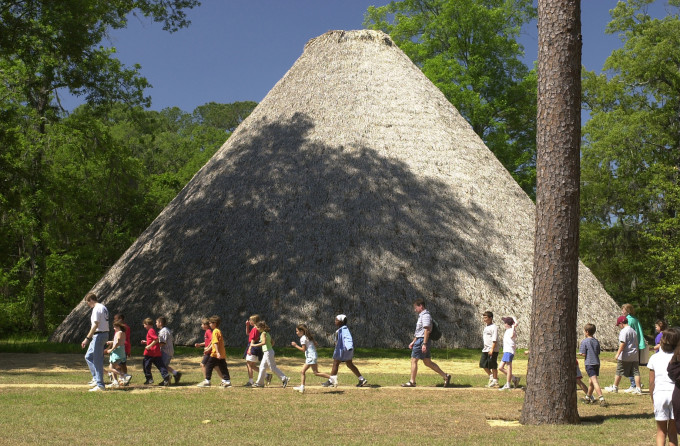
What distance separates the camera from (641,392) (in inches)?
502

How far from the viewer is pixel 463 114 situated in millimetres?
37906

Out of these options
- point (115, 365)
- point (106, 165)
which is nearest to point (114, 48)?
point (106, 165)

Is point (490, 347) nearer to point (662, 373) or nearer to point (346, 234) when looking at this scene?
point (662, 373)

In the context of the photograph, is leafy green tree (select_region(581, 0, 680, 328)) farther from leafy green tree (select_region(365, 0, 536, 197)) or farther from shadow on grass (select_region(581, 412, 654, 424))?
shadow on grass (select_region(581, 412, 654, 424))

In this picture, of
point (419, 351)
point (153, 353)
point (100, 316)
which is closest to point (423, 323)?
point (419, 351)

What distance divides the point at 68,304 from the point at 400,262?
64.6 ft

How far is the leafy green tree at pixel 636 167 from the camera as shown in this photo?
3459 centimetres

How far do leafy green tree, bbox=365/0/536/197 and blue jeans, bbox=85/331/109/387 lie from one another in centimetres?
2833

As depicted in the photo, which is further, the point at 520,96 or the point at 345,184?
the point at 520,96

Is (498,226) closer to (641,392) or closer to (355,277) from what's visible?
(355,277)

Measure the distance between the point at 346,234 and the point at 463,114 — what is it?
1925 cm

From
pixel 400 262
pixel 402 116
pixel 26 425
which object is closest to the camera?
pixel 26 425

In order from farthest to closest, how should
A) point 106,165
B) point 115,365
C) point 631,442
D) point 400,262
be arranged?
point 106,165 → point 400,262 → point 115,365 → point 631,442

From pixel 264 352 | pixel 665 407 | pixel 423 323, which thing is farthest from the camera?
pixel 423 323
